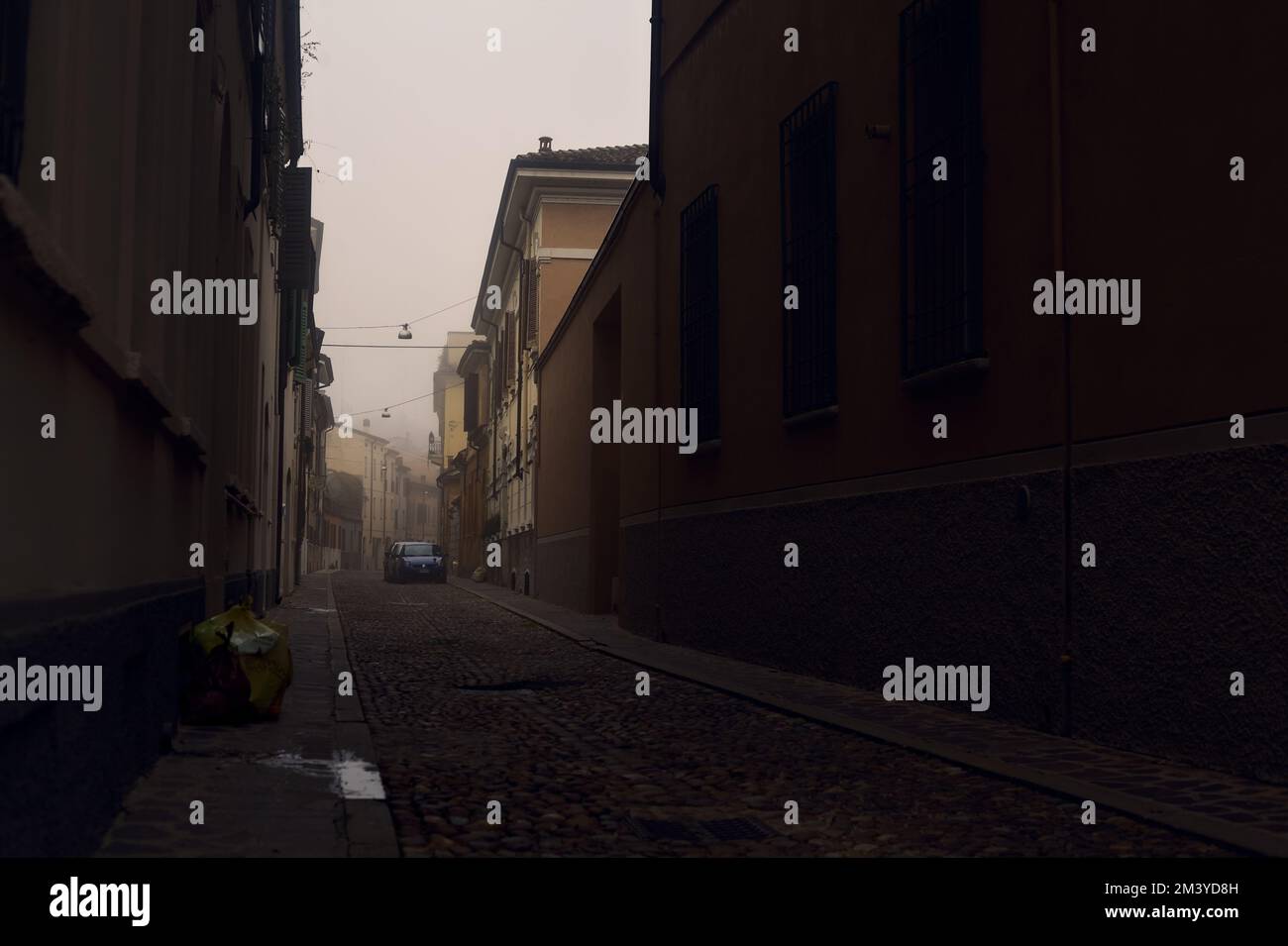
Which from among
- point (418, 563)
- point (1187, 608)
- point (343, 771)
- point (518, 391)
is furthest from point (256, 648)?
point (418, 563)

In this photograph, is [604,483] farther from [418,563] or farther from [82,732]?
[418,563]

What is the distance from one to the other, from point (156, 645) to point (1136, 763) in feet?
14.4

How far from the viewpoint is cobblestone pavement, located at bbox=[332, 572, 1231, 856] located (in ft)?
16.0

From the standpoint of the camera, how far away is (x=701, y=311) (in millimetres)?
14469

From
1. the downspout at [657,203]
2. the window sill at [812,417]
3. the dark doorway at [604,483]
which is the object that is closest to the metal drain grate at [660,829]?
the window sill at [812,417]

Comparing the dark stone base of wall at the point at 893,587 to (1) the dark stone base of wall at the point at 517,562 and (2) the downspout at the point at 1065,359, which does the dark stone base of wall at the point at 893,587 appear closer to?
(2) the downspout at the point at 1065,359

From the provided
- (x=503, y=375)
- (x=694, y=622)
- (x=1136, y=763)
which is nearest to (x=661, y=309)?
(x=694, y=622)

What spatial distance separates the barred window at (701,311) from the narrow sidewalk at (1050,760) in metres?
3.45

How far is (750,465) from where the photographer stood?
12.5m

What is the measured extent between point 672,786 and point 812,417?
17.0 feet

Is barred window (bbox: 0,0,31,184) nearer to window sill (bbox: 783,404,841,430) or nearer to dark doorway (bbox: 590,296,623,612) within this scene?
window sill (bbox: 783,404,841,430)

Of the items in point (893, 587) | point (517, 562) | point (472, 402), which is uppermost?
point (472, 402)

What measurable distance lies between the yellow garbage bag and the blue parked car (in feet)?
112
